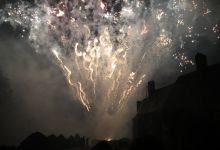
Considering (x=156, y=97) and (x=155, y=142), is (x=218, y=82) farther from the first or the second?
(x=155, y=142)

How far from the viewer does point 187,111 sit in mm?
23766

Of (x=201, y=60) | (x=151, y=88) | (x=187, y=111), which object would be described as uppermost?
(x=201, y=60)

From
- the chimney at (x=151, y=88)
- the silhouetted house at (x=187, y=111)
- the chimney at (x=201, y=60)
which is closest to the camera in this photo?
the silhouetted house at (x=187, y=111)

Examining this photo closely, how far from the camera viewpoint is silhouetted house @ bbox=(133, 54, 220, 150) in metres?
22.1

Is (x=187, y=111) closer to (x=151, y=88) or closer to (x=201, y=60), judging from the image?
(x=201, y=60)

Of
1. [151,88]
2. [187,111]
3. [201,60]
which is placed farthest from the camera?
[151,88]

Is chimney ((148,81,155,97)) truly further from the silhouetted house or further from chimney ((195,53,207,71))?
chimney ((195,53,207,71))

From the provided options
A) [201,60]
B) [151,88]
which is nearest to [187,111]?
[201,60]

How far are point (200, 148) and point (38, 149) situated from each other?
13304mm

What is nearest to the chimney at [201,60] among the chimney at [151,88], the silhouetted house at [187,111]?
the silhouetted house at [187,111]

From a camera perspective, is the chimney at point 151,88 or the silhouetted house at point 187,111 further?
the chimney at point 151,88

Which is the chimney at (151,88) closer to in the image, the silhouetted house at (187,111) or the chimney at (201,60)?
the silhouetted house at (187,111)

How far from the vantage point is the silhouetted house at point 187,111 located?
22.1 metres

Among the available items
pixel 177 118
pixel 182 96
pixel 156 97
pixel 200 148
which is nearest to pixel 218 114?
pixel 177 118
